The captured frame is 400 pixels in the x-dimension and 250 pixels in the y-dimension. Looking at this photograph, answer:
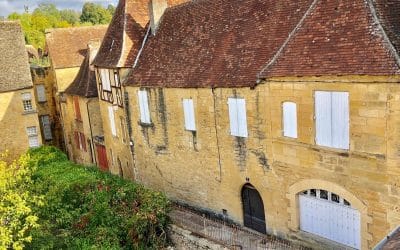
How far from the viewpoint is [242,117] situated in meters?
15.9

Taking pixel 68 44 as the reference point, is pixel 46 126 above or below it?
below

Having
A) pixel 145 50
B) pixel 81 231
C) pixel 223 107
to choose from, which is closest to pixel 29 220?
pixel 81 231

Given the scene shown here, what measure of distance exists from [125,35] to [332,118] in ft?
44.4

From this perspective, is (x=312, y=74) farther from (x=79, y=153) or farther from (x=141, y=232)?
(x=79, y=153)

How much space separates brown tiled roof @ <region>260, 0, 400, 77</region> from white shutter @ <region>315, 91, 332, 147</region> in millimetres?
747

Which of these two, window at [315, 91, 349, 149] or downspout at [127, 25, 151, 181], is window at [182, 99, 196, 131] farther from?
window at [315, 91, 349, 149]

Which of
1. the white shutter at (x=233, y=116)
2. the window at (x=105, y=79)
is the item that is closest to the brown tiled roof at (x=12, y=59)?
the window at (x=105, y=79)

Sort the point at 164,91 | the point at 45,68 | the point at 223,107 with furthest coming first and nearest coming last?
1. the point at 45,68
2. the point at 164,91
3. the point at 223,107

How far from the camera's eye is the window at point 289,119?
13845mm

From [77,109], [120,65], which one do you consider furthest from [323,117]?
[77,109]

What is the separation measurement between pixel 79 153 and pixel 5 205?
21560 millimetres

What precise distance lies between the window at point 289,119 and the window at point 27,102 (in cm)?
2183

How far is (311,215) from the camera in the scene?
14.3 m

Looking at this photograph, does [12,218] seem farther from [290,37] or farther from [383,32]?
[383,32]
